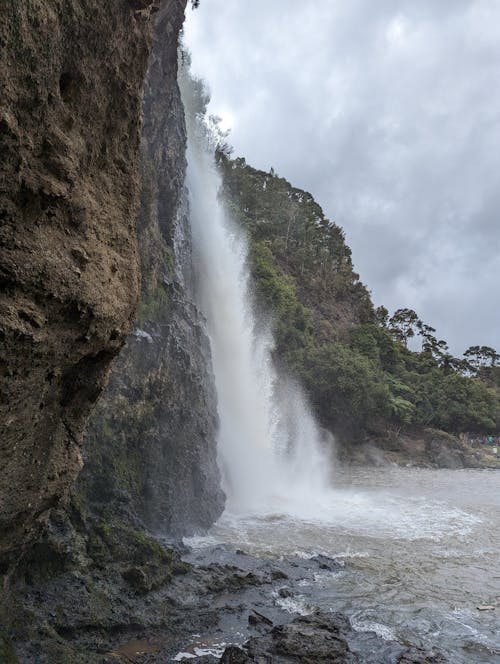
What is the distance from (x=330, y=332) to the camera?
51.9 m

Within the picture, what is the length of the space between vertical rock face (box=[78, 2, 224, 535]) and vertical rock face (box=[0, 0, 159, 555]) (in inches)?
251

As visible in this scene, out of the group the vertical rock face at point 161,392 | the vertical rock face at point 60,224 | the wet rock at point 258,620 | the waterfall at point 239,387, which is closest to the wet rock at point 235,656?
the wet rock at point 258,620

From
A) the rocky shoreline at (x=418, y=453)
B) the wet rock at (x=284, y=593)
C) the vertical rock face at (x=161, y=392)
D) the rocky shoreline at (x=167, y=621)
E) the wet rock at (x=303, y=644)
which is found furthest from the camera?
the rocky shoreline at (x=418, y=453)

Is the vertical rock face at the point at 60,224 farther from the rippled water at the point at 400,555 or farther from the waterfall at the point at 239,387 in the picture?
the waterfall at the point at 239,387

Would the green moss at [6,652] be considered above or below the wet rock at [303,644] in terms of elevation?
below

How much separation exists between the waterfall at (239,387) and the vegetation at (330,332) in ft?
16.3

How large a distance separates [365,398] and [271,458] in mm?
17076

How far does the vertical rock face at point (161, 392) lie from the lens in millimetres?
11562

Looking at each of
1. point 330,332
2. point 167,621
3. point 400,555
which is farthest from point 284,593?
point 330,332

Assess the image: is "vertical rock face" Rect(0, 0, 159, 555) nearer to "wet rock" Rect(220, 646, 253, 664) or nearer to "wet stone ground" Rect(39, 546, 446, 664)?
"wet stone ground" Rect(39, 546, 446, 664)

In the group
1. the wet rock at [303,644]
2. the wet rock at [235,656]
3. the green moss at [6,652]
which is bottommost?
Result: the green moss at [6,652]

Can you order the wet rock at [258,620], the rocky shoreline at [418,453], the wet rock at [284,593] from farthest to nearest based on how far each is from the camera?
the rocky shoreline at [418,453] → the wet rock at [284,593] → the wet rock at [258,620]

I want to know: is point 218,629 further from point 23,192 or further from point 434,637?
point 23,192

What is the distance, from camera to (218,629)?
23.8 ft
